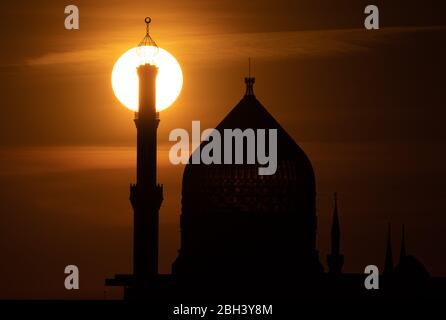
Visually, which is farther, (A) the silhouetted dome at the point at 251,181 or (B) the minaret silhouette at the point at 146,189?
(A) the silhouetted dome at the point at 251,181

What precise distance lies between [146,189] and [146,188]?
27 millimetres

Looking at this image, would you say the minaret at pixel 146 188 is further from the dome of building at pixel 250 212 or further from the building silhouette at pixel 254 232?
the dome of building at pixel 250 212

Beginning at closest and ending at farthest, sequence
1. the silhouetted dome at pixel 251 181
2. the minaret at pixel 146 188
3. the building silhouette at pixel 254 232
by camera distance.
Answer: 1. the minaret at pixel 146 188
2. the building silhouette at pixel 254 232
3. the silhouetted dome at pixel 251 181

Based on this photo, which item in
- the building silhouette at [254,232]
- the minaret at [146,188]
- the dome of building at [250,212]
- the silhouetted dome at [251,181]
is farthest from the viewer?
the dome of building at [250,212]

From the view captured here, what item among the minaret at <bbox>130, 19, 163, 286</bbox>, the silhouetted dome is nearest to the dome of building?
the silhouetted dome

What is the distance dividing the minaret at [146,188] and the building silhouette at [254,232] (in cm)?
170

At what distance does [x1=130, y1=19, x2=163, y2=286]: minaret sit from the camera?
46.4 metres

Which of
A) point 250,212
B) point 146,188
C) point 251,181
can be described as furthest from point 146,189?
point 250,212

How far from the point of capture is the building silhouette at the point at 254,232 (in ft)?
166

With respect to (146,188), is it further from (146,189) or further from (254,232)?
(254,232)

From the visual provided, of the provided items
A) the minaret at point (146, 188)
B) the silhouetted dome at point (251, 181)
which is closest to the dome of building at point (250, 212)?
the silhouetted dome at point (251, 181)

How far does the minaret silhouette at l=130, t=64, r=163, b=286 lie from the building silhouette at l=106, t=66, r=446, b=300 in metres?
1.71
